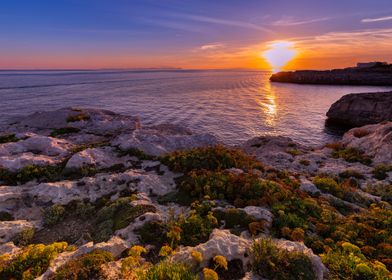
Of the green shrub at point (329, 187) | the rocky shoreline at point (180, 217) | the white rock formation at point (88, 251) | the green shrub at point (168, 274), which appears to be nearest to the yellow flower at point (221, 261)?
the rocky shoreline at point (180, 217)

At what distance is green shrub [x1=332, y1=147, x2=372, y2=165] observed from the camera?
21.3m

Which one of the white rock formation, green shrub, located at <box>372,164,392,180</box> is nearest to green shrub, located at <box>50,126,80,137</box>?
the white rock formation

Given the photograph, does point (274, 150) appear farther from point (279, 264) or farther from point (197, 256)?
point (197, 256)

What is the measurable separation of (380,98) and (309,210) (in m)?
52.5

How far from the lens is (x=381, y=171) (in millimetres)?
17922

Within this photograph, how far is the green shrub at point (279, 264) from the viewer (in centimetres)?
604

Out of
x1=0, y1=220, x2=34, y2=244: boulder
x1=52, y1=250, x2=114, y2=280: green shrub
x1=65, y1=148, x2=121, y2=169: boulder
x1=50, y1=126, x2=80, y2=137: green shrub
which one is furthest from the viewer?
x1=50, y1=126, x2=80, y2=137: green shrub

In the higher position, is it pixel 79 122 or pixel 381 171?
pixel 79 122

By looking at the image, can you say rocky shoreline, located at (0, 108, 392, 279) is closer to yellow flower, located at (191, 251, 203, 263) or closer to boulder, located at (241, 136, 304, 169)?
yellow flower, located at (191, 251, 203, 263)

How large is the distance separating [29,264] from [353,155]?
26.0m

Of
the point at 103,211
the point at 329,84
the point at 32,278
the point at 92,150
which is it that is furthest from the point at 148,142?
the point at 329,84

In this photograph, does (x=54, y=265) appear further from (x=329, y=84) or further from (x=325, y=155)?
(x=329, y=84)

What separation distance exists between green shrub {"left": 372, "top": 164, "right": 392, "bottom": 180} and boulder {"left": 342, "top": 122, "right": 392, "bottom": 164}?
2.32 m

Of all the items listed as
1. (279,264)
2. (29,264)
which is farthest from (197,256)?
(29,264)
